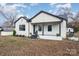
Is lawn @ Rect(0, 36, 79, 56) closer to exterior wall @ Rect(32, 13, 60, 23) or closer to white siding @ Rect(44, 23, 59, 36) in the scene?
white siding @ Rect(44, 23, 59, 36)

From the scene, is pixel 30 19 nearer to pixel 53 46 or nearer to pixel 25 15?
pixel 25 15

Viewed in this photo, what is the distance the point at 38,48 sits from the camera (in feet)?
15.5

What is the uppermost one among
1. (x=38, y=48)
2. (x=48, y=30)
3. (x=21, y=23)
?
(x=21, y=23)

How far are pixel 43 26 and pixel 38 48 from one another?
39 cm

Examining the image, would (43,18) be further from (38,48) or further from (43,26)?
(38,48)

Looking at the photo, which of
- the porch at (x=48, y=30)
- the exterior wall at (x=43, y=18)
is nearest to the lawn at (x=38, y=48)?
the porch at (x=48, y=30)

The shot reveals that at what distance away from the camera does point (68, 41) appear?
4699 millimetres

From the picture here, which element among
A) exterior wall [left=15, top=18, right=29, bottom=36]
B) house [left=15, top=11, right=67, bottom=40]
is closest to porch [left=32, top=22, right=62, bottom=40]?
house [left=15, top=11, right=67, bottom=40]

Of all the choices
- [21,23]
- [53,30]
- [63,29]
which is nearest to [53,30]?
[53,30]

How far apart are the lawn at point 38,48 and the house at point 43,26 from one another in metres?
0.11

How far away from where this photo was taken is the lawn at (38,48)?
4.68 meters

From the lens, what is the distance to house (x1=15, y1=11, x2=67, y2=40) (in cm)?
471

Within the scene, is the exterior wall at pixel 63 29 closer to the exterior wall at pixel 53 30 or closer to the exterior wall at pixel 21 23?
the exterior wall at pixel 53 30

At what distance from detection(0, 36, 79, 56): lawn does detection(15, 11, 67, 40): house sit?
0.11m
